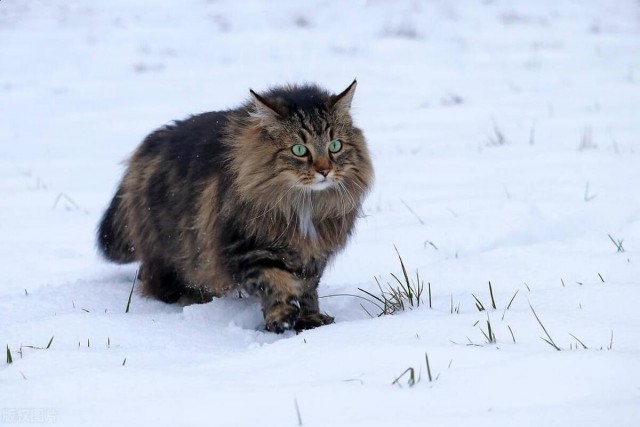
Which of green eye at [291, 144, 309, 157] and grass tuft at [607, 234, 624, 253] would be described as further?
grass tuft at [607, 234, 624, 253]

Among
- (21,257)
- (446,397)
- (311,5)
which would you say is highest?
(311,5)

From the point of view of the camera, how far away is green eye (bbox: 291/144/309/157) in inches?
155

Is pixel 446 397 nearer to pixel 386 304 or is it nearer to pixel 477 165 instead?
pixel 386 304

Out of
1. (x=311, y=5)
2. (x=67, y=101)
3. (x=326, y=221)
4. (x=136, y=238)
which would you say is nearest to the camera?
(x=326, y=221)

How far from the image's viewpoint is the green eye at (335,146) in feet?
13.1

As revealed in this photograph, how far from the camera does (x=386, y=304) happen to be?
3.75 m

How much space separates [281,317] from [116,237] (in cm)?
150

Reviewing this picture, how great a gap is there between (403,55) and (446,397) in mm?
10583

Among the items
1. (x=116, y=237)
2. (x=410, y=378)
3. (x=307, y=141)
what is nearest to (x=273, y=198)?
(x=307, y=141)

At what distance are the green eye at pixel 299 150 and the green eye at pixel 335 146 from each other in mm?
124

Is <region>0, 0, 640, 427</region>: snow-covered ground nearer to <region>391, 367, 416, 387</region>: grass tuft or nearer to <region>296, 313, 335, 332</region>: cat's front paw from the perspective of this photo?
<region>391, 367, 416, 387</region>: grass tuft

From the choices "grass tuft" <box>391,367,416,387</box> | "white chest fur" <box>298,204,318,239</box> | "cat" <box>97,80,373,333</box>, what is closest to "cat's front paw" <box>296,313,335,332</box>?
"cat" <box>97,80,373,333</box>

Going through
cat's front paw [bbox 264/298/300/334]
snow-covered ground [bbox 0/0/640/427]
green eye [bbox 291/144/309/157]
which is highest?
green eye [bbox 291/144/309/157]

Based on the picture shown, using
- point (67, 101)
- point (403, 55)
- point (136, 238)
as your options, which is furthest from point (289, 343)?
point (403, 55)
